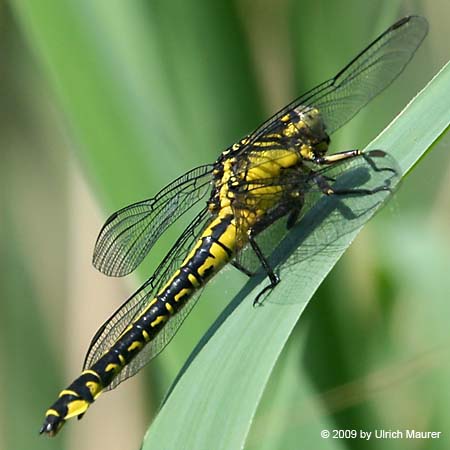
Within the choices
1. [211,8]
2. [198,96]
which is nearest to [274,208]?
[198,96]

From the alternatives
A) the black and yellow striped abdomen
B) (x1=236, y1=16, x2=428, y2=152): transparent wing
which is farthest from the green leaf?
(x1=236, y1=16, x2=428, y2=152): transparent wing

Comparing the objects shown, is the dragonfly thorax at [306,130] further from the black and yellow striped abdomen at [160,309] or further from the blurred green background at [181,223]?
the black and yellow striped abdomen at [160,309]

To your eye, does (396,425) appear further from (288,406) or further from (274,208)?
(274,208)

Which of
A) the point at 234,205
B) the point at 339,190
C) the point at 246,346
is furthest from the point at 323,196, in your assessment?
the point at 246,346

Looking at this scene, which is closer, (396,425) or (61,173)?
(396,425)

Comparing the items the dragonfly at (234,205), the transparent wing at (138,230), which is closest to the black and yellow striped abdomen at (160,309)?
the dragonfly at (234,205)

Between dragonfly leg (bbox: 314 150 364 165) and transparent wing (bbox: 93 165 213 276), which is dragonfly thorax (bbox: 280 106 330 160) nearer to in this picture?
dragonfly leg (bbox: 314 150 364 165)

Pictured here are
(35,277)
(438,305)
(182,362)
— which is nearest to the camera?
(182,362)
